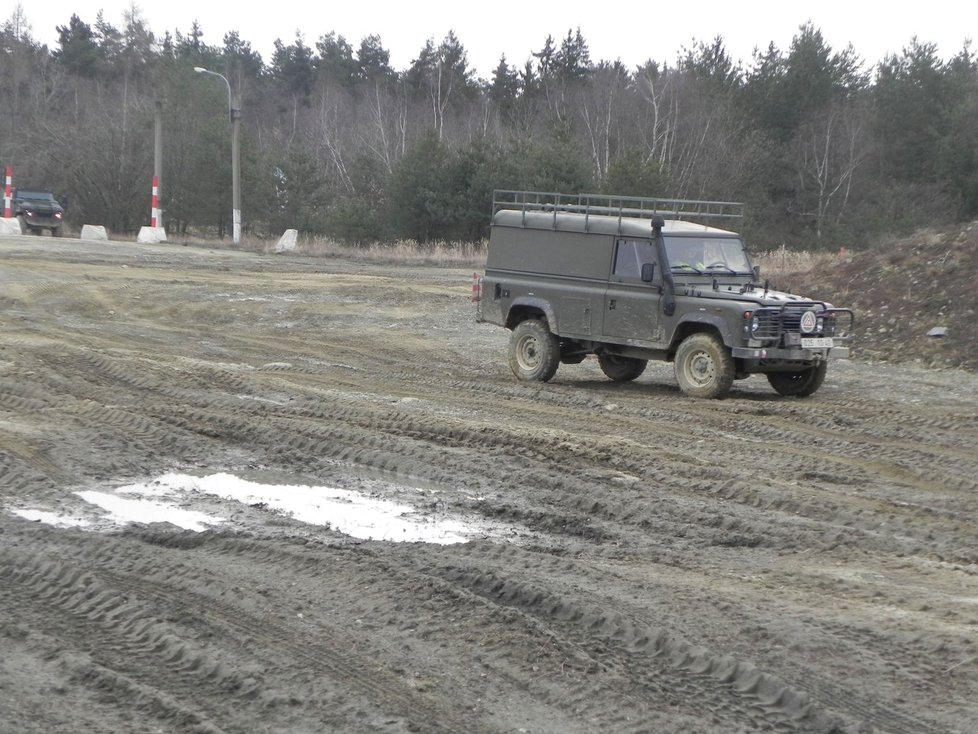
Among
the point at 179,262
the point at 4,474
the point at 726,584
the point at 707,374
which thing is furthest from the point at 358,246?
the point at 726,584

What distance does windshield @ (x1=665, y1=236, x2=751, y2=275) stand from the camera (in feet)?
44.2

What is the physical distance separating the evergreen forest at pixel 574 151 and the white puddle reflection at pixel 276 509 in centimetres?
3090

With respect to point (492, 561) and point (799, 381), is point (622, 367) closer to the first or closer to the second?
point (799, 381)

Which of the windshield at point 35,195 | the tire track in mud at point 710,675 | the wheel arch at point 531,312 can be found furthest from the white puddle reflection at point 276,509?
the windshield at point 35,195

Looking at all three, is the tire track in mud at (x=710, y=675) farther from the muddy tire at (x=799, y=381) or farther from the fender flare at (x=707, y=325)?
the muddy tire at (x=799, y=381)

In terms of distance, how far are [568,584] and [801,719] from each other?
1773mm

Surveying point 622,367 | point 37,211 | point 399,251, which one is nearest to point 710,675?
point 622,367

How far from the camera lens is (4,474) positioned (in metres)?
8.66

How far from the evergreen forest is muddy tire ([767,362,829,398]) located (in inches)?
988

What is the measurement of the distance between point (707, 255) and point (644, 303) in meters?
0.95

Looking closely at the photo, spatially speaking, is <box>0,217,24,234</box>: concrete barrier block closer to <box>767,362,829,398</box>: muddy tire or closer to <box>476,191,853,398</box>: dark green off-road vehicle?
<box>476,191,853,398</box>: dark green off-road vehicle

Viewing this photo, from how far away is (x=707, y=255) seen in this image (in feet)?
44.9

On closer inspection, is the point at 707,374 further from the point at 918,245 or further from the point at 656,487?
the point at 918,245

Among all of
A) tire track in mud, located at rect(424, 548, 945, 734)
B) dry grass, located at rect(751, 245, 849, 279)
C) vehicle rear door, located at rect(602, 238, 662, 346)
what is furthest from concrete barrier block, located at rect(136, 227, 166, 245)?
tire track in mud, located at rect(424, 548, 945, 734)
